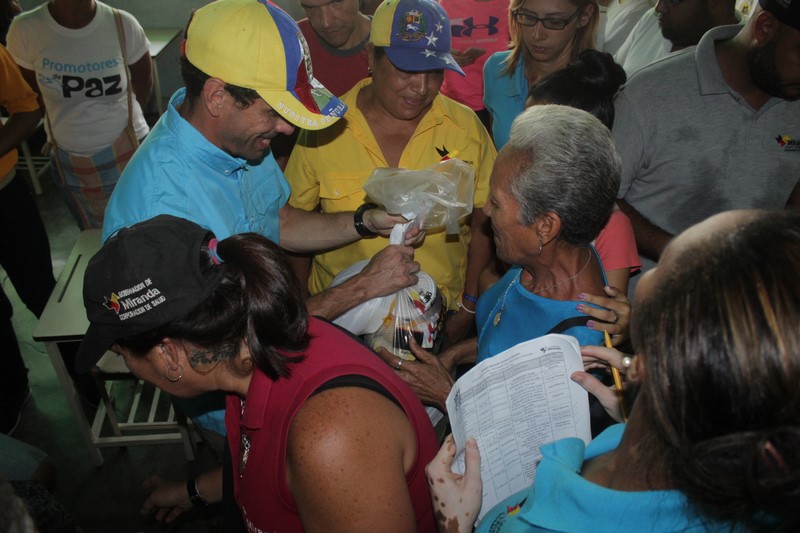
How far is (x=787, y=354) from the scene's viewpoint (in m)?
0.80

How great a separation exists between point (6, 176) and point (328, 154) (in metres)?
2.17

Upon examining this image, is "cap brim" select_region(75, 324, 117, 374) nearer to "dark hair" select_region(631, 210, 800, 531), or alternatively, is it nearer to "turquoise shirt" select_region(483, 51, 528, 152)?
"dark hair" select_region(631, 210, 800, 531)

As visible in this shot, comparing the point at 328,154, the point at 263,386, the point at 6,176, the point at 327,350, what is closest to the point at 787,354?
the point at 327,350

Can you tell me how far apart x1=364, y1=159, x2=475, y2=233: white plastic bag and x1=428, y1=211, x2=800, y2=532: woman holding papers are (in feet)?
4.50

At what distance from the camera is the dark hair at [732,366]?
811 mm

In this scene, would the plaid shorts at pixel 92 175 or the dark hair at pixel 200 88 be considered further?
the plaid shorts at pixel 92 175

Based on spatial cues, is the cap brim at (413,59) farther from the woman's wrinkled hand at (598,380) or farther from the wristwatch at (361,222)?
the woman's wrinkled hand at (598,380)

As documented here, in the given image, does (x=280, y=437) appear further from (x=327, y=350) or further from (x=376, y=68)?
(x=376, y=68)

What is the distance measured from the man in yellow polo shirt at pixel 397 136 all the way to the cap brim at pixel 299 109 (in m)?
0.53

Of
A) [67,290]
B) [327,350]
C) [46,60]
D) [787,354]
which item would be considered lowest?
[67,290]

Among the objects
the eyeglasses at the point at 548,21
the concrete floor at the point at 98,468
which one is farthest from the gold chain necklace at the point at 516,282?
the concrete floor at the point at 98,468

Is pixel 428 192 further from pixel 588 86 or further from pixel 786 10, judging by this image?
pixel 786 10

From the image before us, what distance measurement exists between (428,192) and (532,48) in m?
1.30

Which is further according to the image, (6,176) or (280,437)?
(6,176)
